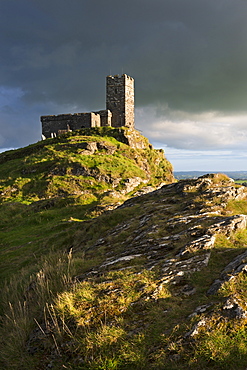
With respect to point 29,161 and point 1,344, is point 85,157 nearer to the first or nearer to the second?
point 29,161

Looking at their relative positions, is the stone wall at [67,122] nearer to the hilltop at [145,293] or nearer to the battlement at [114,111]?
the battlement at [114,111]

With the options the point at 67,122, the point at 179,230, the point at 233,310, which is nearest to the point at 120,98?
the point at 67,122

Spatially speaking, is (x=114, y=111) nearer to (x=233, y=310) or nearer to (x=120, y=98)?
(x=120, y=98)

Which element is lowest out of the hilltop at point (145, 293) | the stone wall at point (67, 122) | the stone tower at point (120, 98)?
the hilltop at point (145, 293)

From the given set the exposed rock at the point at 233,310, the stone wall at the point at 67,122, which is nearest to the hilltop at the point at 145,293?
the exposed rock at the point at 233,310

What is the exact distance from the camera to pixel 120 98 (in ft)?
178

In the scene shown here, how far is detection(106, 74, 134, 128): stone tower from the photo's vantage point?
53531 millimetres

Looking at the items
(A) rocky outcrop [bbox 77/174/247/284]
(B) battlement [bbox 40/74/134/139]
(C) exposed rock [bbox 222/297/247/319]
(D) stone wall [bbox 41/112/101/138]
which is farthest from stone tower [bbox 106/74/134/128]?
(C) exposed rock [bbox 222/297/247/319]

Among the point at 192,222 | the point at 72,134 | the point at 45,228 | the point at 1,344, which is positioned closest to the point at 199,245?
the point at 192,222

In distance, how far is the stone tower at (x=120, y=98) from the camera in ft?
176

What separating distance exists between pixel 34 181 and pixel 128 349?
1417 inches

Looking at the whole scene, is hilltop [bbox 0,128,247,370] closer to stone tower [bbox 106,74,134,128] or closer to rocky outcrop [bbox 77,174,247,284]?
rocky outcrop [bbox 77,174,247,284]

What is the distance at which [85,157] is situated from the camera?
4216 centimetres

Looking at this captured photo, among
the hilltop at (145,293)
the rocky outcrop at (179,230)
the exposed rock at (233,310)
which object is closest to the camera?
the hilltop at (145,293)
